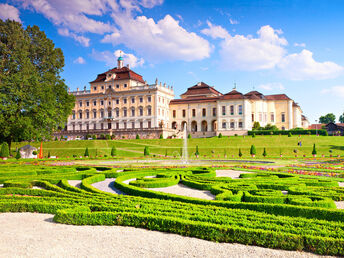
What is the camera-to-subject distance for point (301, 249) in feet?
13.5

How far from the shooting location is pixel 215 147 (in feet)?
114

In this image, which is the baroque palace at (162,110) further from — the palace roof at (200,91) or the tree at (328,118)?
the tree at (328,118)

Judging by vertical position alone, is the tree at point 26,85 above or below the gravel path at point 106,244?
above

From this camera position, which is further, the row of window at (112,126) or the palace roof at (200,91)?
the palace roof at (200,91)

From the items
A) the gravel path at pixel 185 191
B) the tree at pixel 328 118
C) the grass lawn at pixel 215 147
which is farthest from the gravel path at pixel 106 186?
the tree at pixel 328 118

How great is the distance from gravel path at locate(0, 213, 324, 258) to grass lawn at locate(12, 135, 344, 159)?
928 inches

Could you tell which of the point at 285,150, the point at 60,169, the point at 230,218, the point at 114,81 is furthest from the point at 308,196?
the point at 114,81

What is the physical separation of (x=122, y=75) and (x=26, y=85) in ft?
123

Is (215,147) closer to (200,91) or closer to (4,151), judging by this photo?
(4,151)

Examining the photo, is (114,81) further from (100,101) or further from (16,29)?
(16,29)

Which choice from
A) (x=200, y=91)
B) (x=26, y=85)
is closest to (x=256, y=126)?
(x=200, y=91)

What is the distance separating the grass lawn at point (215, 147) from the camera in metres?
30.4

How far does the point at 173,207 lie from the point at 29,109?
20.6 m

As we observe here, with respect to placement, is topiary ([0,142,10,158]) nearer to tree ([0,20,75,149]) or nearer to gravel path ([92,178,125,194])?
tree ([0,20,75,149])
